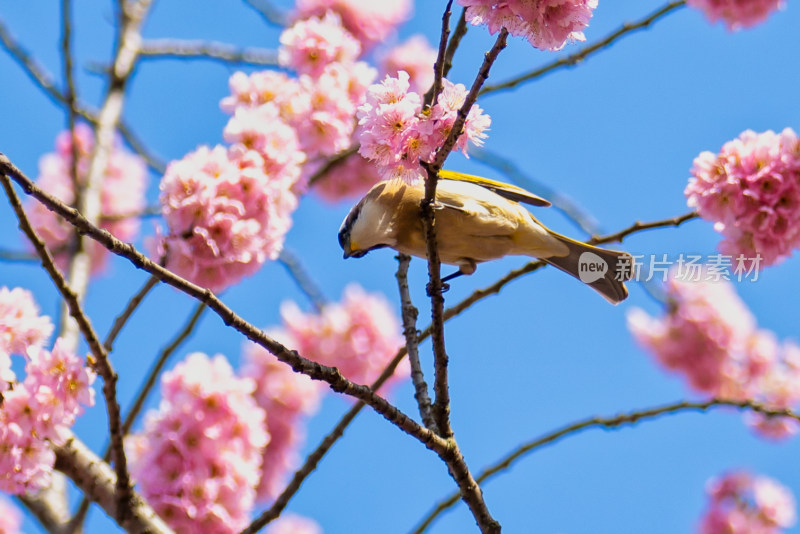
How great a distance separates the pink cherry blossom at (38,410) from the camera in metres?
2.52

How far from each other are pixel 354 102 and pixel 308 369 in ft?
7.44

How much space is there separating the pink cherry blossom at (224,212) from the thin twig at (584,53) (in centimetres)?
110

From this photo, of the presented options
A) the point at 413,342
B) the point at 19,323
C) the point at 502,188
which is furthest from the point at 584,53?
the point at 19,323

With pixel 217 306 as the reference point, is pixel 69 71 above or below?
above

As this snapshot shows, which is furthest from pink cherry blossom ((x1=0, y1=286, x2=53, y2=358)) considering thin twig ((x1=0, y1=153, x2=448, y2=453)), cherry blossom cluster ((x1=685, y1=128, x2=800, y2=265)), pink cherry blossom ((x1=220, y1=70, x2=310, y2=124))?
cherry blossom cluster ((x1=685, y1=128, x2=800, y2=265))

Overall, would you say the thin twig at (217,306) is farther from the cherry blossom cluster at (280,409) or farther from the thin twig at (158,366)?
the cherry blossom cluster at (280,409)

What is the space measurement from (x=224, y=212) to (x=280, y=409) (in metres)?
2.27

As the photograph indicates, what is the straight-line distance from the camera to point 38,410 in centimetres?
254

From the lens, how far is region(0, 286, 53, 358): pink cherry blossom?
255 centimetres

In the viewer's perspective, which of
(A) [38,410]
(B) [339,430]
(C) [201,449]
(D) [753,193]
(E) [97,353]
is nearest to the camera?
(E) [97,353]

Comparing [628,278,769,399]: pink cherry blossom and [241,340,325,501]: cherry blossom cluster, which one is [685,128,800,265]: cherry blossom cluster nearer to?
[628,278,769,399]: pink cherry blossom

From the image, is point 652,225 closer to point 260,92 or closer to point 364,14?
point 260,92

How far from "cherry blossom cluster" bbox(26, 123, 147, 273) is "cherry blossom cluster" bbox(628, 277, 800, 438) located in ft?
12.2

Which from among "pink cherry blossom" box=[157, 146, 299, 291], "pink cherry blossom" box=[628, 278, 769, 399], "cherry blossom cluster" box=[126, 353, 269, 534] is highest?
"pink cherry blossom" box=[628, 278, 769, 399]
